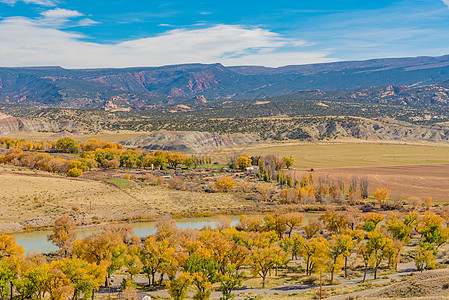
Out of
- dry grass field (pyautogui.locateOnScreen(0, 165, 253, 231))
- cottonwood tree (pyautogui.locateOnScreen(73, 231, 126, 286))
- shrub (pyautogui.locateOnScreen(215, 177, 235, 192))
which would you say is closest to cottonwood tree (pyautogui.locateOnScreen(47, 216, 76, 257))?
cottonwood tree (pyautogui.locateOnScreen(73, 231, 126, 286))

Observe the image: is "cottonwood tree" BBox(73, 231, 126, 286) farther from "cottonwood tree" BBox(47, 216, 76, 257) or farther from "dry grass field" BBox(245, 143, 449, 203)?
"dry grass field" BBox(245, 143, 449, 203)

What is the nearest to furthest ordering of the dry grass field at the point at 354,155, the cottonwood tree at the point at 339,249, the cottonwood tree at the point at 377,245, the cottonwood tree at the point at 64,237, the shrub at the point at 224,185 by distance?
1. the cottonwood tree at the point at 339,249
2. the cottonwood tree at the point at 377,245
3. the cottonwood tree at the point at 64,237
4. the shrub at the point at 224,185
5. the dry grass field at the point at 354,155

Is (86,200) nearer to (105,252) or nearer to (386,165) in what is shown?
(105,252)

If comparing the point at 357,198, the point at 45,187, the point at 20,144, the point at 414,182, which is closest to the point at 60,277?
the point at 45,187

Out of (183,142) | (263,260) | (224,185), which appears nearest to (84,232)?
(263,260)

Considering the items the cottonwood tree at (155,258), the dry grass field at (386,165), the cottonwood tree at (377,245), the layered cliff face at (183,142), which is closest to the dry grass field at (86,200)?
the cottonwood tree at (155,258)

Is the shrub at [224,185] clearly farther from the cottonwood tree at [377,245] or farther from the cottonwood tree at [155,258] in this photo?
the cottonwood tree at [155,258]

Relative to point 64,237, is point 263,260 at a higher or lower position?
higher

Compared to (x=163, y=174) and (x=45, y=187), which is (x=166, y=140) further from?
(x=45, y=187)

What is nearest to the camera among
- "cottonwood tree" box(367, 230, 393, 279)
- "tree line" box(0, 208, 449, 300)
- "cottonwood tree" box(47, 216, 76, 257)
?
"tree line" box(0, 208, 449, 300)
